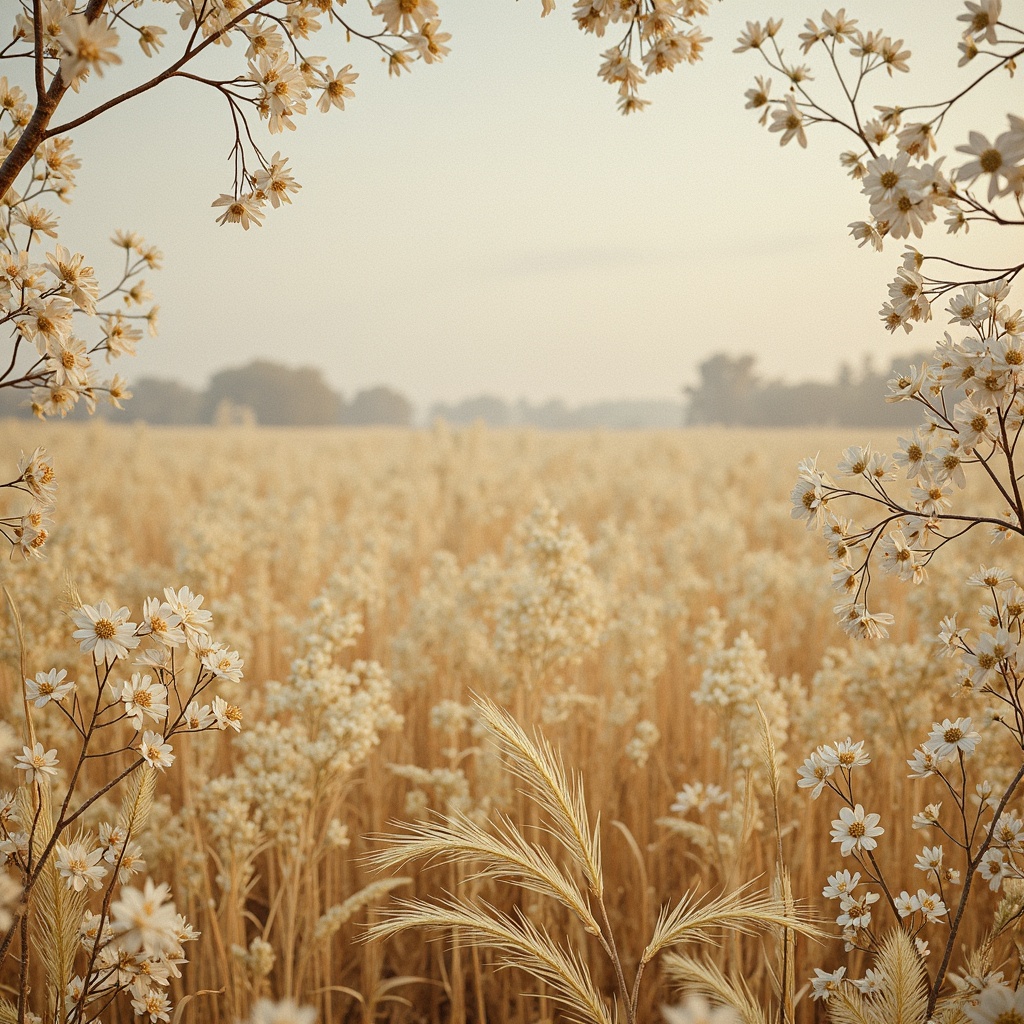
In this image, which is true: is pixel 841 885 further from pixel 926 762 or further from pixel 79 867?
pixel 79 867

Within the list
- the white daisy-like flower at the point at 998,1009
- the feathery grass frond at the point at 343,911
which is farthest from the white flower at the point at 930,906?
the feathery grass frond at the point at 343,911

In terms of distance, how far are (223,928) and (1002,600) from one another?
107 inches

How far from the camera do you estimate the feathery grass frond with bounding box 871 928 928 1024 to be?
1.23 m

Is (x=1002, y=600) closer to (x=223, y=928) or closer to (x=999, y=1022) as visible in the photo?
(x=999, y=1022)

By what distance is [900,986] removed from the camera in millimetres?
1244

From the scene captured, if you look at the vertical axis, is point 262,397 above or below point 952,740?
above

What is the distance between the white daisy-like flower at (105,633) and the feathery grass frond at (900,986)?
1418 millimetres

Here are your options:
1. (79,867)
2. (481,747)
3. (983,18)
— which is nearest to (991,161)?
(983,18)

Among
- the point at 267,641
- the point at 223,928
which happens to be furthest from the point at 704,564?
the point at 223,928

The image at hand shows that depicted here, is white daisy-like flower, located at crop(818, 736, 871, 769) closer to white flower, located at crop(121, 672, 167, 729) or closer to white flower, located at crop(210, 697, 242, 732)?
white flower, located at crop(210, 697, 242, 732)

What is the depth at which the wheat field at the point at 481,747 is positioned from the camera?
7.50 ft

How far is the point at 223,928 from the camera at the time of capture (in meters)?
2.65

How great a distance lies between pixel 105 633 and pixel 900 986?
149 centimetres

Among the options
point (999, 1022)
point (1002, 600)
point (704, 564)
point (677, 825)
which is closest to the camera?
point (999, 1022)
